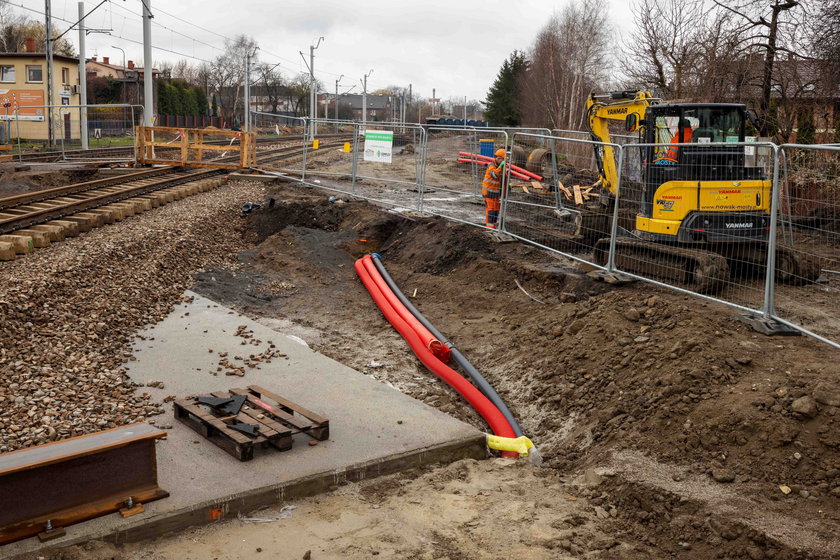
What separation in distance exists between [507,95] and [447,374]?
188 ft

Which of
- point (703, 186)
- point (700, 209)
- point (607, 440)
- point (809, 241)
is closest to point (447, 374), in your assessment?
point (607, 440)

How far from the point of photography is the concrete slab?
17.6ft

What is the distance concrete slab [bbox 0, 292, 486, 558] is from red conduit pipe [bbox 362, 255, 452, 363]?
134 cm

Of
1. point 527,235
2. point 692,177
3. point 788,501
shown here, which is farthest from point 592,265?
point 788,501

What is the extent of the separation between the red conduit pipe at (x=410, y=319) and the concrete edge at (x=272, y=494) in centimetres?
266

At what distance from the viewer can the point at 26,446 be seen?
20.4 feet

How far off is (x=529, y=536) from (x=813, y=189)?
6.26 m

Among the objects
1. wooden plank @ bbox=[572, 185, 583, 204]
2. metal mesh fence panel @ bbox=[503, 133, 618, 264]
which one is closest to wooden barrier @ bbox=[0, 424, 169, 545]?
metal mesh fence panel @ bbox=[503, 133, 618, 264]

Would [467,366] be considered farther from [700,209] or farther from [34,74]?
→ [34,74]

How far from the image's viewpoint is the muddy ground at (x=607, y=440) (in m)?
5.36

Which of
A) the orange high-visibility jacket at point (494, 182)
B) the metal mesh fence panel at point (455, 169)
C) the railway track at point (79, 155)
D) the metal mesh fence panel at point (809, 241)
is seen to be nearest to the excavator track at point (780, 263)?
the metal mesh fence panel at point (809, 241)

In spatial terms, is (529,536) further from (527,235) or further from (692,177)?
(527,235)

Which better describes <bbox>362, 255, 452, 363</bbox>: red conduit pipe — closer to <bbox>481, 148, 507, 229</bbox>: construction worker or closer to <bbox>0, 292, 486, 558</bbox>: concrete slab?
<bbox>0, 292, 486, 558</bbox>: concrete slab

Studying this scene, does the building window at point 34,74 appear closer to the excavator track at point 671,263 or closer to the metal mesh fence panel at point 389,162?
the metal mesh fence panel at point 389,162
